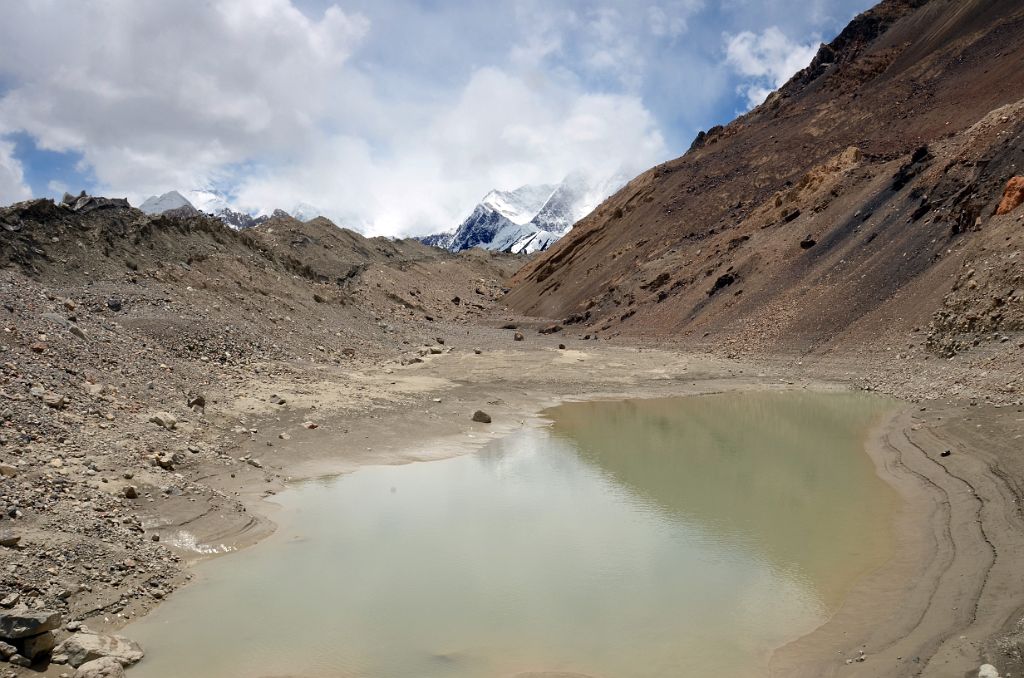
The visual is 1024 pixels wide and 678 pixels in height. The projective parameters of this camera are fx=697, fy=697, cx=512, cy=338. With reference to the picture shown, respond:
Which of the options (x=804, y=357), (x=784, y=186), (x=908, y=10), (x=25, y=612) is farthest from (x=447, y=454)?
(x=908, y=10)

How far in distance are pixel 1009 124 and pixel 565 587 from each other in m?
29.4

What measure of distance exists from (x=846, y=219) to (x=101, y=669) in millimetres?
34755

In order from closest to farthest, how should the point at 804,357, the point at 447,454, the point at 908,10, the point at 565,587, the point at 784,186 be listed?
1. the point at 565,587
2. the point at 447,454
3. the point at 804,357
4. the point at 784,186
5. the point at 908,10

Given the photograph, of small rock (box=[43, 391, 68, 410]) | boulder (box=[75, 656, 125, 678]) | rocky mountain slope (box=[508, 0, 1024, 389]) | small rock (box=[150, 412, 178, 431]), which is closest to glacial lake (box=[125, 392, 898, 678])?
boulder (box=[75, 656, 125, 678])

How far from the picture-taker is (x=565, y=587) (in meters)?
8.32

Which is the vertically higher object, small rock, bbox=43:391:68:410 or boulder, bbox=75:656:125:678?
small rock, bbox=43:391:68:410

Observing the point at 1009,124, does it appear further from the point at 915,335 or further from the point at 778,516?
the point at 778,516

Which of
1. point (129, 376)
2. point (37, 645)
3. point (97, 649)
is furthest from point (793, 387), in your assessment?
point (37, 645)

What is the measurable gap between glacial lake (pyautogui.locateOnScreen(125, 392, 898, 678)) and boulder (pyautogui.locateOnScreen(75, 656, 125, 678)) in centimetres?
31

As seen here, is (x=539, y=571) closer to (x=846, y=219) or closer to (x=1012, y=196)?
(x=1012, y=196)

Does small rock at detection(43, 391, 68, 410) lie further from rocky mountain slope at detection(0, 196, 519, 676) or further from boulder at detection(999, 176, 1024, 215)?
boulder at detection(999, 176, 1024, 215)

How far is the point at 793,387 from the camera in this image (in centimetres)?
2273

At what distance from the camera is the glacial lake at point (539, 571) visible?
689 centimetres

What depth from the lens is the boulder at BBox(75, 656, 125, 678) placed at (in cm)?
614
